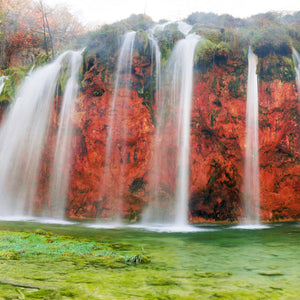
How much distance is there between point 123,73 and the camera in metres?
12.6

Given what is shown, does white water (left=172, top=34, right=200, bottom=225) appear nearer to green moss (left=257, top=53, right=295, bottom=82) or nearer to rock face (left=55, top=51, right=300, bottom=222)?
rock face (left=55, top=51, right=300, bottom=222)

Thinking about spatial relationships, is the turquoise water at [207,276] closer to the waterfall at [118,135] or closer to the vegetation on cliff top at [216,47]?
the waterfall at [118,135]

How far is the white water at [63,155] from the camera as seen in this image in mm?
12695

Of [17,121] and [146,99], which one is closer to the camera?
[146,99]

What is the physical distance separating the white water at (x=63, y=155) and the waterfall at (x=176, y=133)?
3758mm

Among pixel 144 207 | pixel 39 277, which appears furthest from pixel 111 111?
pixel 39 277

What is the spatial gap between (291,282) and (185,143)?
879 centimetres

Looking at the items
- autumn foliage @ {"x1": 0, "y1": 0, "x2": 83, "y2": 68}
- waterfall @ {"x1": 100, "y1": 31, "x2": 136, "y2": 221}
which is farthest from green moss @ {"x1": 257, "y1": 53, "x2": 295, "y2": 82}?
autumn foliage @ {"x1": 0, "y1": 0, "x2": 83, "y2": 68}

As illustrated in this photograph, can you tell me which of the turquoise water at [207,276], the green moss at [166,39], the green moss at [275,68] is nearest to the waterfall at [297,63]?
→ the green moss at [275,68]

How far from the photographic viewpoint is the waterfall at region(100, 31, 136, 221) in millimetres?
12148

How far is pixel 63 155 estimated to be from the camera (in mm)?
12820

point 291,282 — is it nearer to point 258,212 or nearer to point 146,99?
point 258,212

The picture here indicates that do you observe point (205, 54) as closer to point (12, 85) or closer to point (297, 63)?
point (297, 63)

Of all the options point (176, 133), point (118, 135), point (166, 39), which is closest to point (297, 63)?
point (166, 39)
